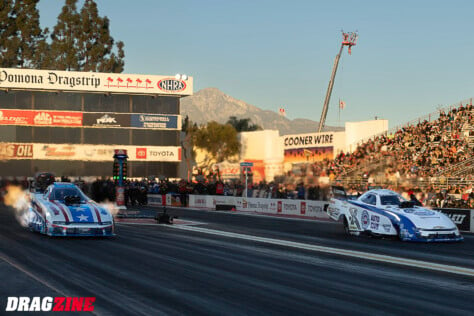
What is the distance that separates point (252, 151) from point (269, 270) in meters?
62.2

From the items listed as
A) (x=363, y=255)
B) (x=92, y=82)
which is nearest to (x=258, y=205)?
(x=363, y=255)

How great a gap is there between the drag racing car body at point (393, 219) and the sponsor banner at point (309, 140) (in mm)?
40160

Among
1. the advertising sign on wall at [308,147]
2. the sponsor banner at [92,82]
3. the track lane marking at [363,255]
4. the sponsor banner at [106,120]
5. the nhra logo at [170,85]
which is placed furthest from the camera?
the nhra logo at [170,85]

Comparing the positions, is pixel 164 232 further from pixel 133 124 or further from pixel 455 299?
pixel 133 124

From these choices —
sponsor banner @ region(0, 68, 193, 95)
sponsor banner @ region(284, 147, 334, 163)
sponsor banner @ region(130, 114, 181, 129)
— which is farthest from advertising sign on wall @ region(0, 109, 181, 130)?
sponsor banner @ region(284, 147, 334, 163)

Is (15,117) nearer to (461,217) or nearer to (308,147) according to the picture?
(308,147)

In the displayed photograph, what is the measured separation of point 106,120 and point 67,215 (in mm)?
50290

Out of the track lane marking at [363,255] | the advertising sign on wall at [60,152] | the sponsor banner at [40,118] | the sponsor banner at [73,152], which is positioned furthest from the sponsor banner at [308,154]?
the track lane marking at [363,255]

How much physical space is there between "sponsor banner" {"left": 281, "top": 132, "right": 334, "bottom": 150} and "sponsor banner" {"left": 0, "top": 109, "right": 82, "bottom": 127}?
21.0 m

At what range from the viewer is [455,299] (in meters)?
10.2

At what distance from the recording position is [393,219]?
66.4ft

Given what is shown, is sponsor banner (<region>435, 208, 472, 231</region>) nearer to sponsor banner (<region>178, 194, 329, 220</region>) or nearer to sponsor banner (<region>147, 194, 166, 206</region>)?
sponsor banner (<region>178, 194, 329, 220</region>)

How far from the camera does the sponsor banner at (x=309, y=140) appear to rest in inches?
2468

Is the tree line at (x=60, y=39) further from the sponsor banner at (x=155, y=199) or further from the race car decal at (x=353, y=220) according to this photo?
the race car decal at (x=353, y=220)
